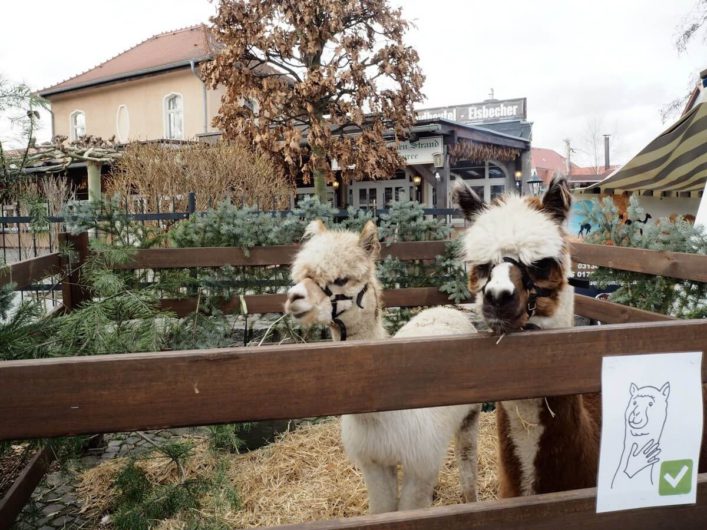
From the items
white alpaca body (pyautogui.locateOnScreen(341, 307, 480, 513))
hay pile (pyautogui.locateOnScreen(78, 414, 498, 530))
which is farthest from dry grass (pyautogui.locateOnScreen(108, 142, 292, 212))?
white alpaca body (pyautogui.locateOnScreen(341, 307, 480, 513))

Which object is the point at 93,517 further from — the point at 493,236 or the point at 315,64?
the point at 315,64

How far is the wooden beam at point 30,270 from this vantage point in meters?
3.08

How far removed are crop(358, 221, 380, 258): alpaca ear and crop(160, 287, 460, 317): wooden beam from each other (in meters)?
2.28

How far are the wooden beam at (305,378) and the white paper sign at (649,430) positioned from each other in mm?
52

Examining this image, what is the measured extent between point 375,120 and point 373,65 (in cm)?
140

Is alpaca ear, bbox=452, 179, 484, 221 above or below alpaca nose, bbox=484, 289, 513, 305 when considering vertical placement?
above

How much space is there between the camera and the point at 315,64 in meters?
13.9

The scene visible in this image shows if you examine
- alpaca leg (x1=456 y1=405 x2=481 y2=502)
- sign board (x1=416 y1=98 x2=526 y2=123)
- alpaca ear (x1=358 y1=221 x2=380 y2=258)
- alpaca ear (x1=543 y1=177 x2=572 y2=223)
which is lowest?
alpaca leg (x1=456 y1=405 x2=481 y2=502)

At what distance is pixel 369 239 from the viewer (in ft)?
10.0

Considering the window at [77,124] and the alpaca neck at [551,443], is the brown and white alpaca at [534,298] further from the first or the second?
the window at [77,124]

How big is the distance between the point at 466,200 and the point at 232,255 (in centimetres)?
A: 338

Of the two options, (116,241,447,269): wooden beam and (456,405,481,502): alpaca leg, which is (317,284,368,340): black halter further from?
(116,241,447,269): wooden beam

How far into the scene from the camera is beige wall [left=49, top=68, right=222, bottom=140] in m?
22.8

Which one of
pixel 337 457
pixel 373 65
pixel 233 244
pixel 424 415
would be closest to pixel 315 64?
pixel 373 65
